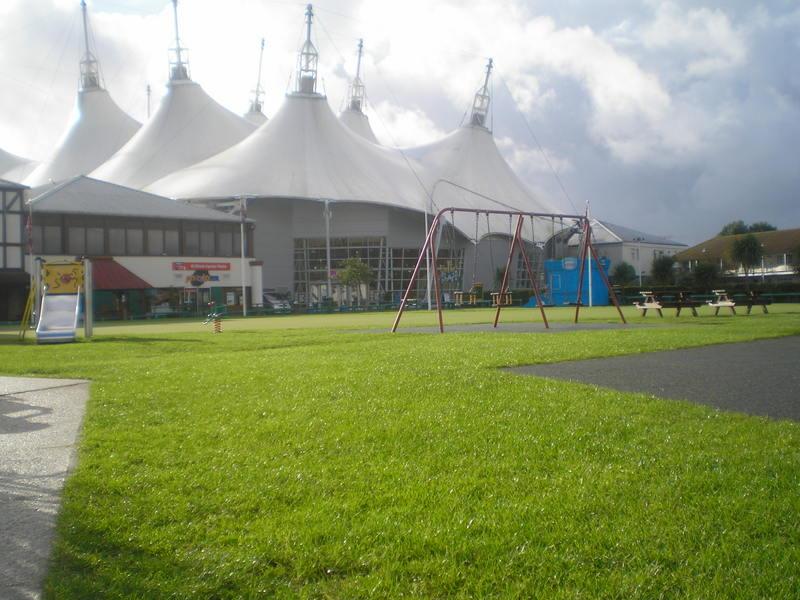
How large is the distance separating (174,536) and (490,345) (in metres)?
9.29

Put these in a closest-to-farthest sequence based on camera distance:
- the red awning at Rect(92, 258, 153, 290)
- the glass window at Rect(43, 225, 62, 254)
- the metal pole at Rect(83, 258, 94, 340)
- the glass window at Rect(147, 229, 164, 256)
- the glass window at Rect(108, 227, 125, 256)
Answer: the metal pole at Rect(83, 258, 94, 340), the red awning at Rect(92, 258, 153, 290), the glass window at Rect(43, 225, 62, 254), the glass window at Rect(108, 227, 125, 256), the glass window at Rect(147, 229, 164, 256)

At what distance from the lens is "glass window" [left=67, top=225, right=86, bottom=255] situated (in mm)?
46500

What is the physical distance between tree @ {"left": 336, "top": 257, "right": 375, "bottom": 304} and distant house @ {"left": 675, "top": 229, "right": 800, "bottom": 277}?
31.0 meters

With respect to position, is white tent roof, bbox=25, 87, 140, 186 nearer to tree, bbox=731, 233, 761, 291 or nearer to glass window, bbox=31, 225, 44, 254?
glass window, bbox=31, 225, 44, 254

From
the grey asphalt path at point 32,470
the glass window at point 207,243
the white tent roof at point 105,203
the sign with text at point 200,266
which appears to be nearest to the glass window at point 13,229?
the white tent roof at point 105,203

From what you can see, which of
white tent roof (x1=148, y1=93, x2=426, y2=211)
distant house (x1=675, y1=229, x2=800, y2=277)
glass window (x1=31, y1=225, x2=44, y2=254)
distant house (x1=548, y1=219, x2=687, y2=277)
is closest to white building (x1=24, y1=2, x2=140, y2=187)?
white tent roof (x1=148, y1=93, x2=426, y2=211)

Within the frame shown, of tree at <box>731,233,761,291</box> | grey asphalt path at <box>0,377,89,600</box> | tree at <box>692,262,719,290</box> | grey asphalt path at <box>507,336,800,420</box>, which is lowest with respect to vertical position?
grey asphalt path at <box>0,377,89,600</box>

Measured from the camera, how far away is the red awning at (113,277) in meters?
44.7

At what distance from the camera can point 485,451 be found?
5.16 metres

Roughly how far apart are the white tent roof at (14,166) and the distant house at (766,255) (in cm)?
6291

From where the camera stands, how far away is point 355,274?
58.0 m

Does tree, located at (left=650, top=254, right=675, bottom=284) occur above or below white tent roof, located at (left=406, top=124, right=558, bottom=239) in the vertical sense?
below

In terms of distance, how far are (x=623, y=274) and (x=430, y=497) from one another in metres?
66.9

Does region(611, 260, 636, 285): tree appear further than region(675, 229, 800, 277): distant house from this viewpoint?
No
